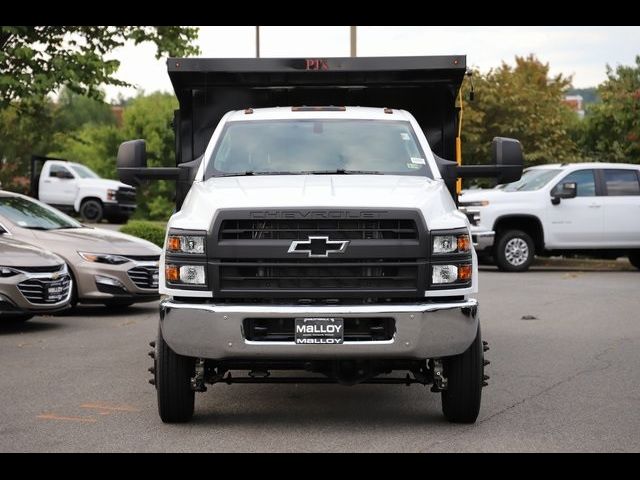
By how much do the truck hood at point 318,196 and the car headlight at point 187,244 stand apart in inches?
2.6

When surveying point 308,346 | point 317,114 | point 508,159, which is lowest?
point 308,346

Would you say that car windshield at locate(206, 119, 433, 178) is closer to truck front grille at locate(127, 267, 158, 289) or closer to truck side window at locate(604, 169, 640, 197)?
truck front grille at locate(127, 267, 158, 289)

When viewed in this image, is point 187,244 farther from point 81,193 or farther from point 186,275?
point 81,193

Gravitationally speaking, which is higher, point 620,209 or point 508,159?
point 508,159

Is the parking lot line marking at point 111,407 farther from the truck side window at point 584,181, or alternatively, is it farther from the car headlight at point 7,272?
the truck side window at point 584,181

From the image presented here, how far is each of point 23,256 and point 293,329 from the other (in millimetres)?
6590

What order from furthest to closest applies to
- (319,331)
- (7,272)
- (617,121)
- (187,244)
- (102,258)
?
(617,121) < (102,258) < (7,272) < (187,244) < (319,331)

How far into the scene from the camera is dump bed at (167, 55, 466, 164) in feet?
34.7

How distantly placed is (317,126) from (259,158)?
22.8 inches

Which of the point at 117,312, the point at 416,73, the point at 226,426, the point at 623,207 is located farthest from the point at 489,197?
the point at 226,426

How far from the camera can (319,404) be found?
8891 millimetres

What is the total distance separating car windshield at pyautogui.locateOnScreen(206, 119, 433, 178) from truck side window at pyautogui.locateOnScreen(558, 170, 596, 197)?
13612 mm

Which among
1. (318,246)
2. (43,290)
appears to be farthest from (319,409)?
(43,290)

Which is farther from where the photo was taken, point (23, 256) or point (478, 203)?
point (478, 203)
